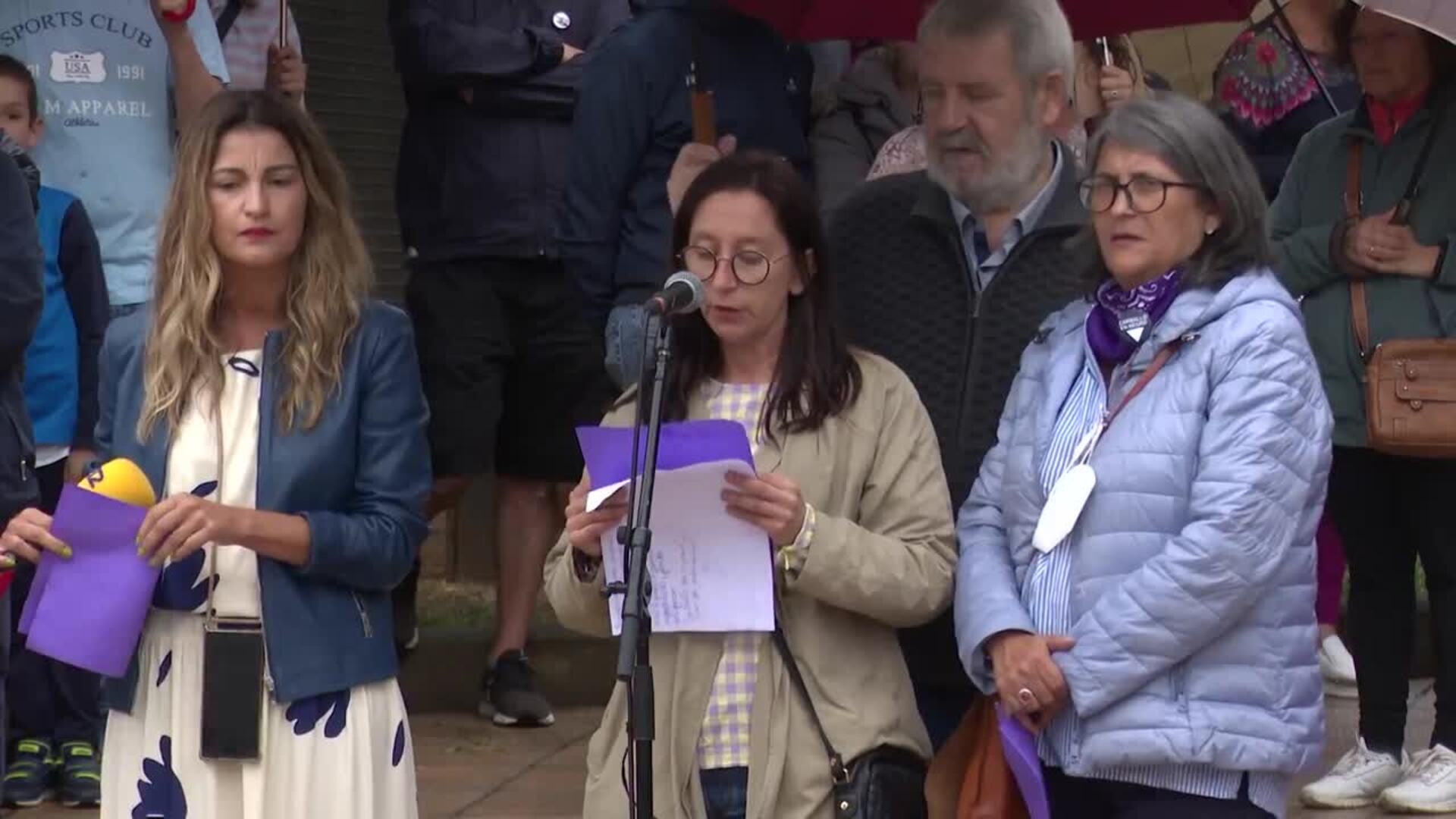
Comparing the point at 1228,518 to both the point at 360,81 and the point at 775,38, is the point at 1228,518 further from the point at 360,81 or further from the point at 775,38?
the point at 360,81

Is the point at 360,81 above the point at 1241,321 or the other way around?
above

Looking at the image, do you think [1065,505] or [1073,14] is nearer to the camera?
[1065,505]

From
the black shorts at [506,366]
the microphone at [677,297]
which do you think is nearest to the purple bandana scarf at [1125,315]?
the microphone at [677,297]

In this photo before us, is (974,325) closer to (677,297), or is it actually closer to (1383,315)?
(677,297)

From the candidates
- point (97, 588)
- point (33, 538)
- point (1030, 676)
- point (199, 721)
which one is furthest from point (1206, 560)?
point (33, 538)

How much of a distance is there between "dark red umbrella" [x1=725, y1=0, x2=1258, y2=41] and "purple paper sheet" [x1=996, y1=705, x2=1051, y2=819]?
210 centimetres

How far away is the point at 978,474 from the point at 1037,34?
99 centimetres

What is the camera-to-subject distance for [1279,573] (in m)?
4.39

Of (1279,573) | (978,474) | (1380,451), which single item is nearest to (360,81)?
(1380,451)

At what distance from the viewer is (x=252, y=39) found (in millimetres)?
7336

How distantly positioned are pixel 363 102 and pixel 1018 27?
202 inches

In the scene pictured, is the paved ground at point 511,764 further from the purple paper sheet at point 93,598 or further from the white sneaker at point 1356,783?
the purple paper sheet at point 93,598

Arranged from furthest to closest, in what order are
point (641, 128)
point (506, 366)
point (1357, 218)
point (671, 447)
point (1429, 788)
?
point (506, 366)
point (1357, 218)
point (1429, 788)
point (641, 128)
point (671, 447)

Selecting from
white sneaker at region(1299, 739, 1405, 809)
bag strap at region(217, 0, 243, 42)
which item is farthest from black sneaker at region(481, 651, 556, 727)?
white sneaker at region(1299, 739, 1405, 809)
